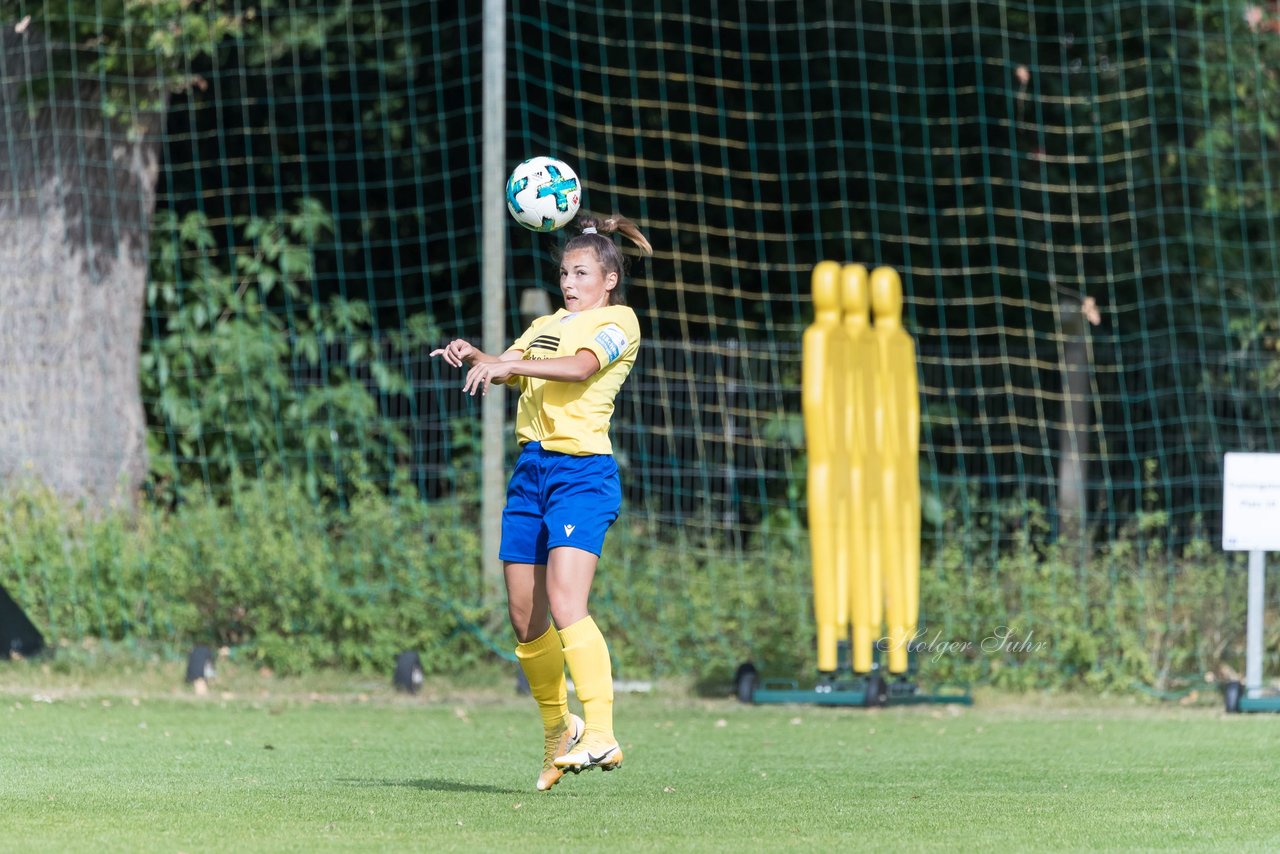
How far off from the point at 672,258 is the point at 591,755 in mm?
7182

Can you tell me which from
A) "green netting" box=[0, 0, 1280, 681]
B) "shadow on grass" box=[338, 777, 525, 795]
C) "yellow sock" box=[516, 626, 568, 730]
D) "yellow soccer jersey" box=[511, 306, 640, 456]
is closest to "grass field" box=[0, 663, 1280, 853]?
"shadow on grass" box=[338, 777, 525, 795]

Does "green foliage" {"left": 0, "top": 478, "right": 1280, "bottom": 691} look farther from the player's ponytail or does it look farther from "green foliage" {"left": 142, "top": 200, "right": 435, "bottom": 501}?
the player's ponytail

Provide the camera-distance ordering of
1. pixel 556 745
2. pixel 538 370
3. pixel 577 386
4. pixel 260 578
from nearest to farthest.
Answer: pixel 538 370, pixel 577 386, pixel 556 745, pixel 260 578

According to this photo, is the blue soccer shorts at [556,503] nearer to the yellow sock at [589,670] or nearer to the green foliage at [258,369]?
the yellow sock at [589,670]

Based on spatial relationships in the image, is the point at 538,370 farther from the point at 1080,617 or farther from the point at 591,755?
the point at 1080,617

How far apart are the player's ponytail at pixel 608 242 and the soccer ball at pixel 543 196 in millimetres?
68

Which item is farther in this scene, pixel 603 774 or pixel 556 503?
pixel 603 774

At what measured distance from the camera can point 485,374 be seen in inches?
191

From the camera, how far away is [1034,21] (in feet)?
38.4

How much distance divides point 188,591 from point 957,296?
18.3 ft

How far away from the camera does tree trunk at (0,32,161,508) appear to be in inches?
409

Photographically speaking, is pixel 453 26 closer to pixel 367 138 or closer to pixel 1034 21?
pixel 367 138

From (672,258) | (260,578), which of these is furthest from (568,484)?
(672,258)

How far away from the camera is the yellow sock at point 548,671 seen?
212 inches
